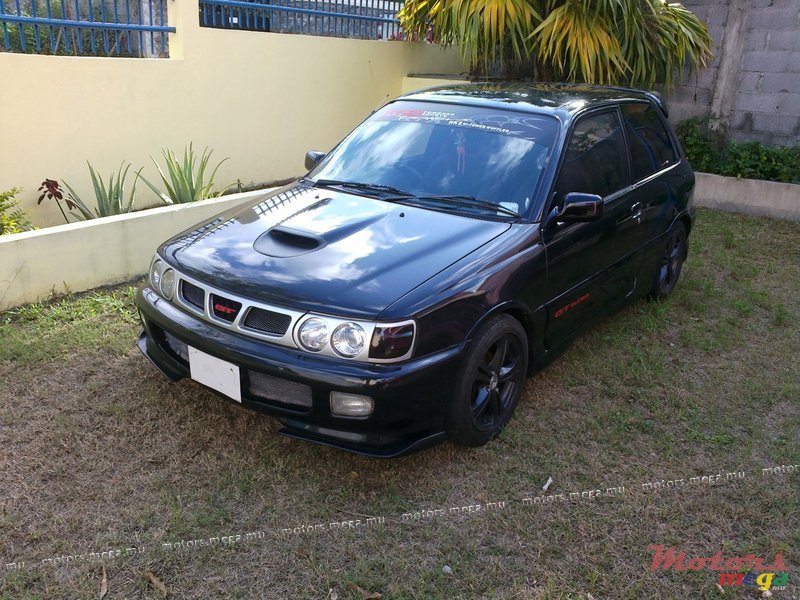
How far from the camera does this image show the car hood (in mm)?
2828

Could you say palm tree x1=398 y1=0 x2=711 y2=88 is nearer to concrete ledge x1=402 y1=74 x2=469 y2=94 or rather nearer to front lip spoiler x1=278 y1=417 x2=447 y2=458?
concrete ledge x1=402 y1=74 x2=469 y2=94

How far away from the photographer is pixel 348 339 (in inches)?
108

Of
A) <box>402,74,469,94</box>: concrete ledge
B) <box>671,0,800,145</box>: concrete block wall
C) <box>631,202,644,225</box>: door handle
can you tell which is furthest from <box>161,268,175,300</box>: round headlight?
<box>671,0,800,145</box>: concrete block wall

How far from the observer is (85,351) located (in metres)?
3.96

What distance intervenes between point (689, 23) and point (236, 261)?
21.6 feet

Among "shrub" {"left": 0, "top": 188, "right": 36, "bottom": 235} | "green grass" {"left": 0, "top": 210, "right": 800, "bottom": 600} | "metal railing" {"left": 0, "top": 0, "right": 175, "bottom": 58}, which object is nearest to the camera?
"green grass" {"left": 0, "top": 210, "right": 800, "bottom": 600}

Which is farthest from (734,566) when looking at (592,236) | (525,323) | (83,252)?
(83,252)

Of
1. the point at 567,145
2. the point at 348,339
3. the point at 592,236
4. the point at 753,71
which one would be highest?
the point at 753,71

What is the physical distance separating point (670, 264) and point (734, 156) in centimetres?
338

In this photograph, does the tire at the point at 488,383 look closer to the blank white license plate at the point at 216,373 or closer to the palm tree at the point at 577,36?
the blank white license plate at the point at 216,373

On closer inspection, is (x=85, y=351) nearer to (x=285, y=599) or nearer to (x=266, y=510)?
(x=266, y=510)

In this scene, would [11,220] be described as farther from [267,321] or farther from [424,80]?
[424,80]

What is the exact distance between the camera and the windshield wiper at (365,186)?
3.66 m

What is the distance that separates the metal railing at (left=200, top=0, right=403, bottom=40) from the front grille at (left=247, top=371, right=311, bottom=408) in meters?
4.96
